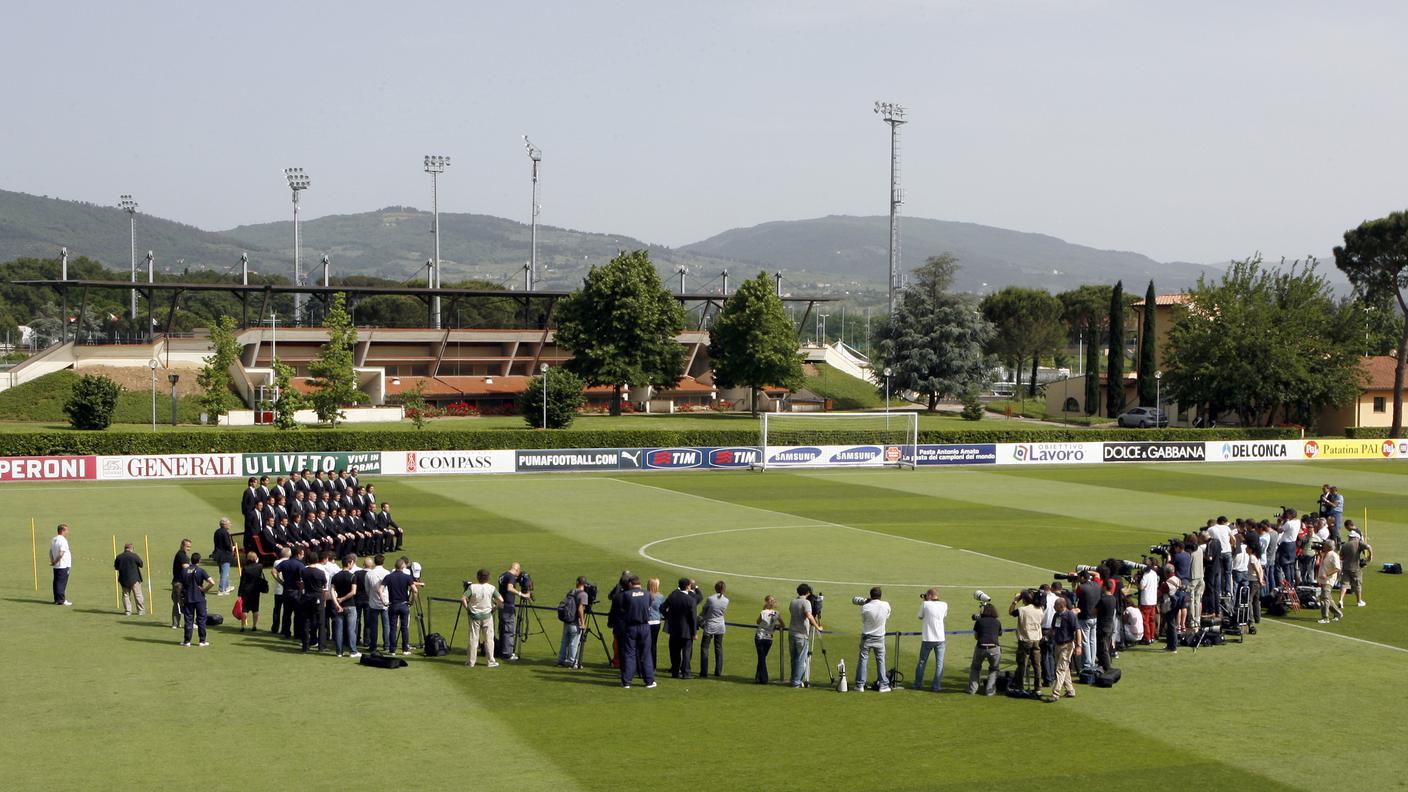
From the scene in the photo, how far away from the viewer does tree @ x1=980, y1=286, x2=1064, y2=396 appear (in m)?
151

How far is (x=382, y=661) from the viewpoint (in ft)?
70.6

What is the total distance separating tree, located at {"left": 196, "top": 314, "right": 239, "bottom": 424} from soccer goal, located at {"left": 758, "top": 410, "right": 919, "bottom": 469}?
A: 38.9 meters

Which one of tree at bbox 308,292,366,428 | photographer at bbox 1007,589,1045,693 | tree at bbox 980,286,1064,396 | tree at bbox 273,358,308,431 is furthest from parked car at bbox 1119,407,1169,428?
photographer at bbox 1007,589,1045,693

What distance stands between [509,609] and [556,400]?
196ft

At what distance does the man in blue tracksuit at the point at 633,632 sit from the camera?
2016cm

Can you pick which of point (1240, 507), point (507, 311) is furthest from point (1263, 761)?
point (507, 311)

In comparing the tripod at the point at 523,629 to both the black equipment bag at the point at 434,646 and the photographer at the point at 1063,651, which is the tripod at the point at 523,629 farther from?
the photographer at the point at 1063,651

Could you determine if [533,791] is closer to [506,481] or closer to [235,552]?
[235,552]

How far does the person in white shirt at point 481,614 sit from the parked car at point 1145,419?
79.4 metres

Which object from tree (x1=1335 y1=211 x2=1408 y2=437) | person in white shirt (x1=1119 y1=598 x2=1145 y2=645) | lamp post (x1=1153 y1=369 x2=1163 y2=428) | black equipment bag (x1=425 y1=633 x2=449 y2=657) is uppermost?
tree (x1=1335 y1=211 x2=1408 y2=437)

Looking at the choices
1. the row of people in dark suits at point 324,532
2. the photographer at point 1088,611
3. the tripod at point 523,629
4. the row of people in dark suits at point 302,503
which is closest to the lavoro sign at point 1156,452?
the row of people in dark suits at point 302,503

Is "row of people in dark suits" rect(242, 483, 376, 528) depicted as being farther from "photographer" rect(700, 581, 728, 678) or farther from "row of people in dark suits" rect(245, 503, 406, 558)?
"photographer" rect(700, 581, 728, 678)

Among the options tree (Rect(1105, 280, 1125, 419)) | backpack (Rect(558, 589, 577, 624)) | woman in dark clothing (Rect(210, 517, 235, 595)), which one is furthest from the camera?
tree (Rect(1105, 280, 1125, 419))

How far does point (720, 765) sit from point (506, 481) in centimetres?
4212
